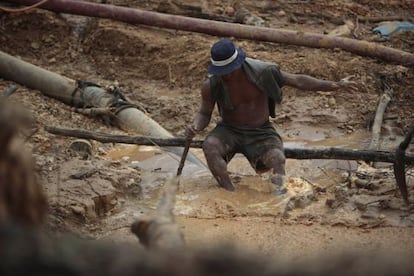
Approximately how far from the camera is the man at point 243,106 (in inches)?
225

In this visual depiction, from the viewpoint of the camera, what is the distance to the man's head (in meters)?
5.59

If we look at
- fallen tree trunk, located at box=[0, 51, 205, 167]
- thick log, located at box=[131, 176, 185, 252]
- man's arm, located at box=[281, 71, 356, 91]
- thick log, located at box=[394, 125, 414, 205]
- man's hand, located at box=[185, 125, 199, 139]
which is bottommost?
fallen tree trunk, located at box=[0, 51, 205, 167]

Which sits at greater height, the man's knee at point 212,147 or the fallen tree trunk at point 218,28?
the man's knee at point 212,147

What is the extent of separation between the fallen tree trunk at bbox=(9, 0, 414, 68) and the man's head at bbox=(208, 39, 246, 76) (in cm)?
336

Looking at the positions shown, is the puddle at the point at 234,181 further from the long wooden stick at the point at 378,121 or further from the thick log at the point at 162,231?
the thick log at the point at 162,231

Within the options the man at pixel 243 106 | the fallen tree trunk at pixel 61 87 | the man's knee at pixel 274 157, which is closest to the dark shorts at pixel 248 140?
the man at pixel 243 106

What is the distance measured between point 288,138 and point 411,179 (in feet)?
8.35

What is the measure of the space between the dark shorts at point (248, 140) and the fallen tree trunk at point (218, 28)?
305 centimetres

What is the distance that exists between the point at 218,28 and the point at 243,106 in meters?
3.19

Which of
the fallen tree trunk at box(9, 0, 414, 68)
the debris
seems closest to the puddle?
the fallen tree trunk at box(9, 0, 414, 68)

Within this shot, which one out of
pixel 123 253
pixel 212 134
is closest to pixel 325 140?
pixel 212 134

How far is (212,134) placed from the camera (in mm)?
6145

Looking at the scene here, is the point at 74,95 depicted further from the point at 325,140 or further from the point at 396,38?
the point at 396,38

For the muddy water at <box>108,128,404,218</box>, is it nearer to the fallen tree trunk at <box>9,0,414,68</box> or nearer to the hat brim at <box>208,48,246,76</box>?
the hat brim at <box>208,48,246,76</box>
